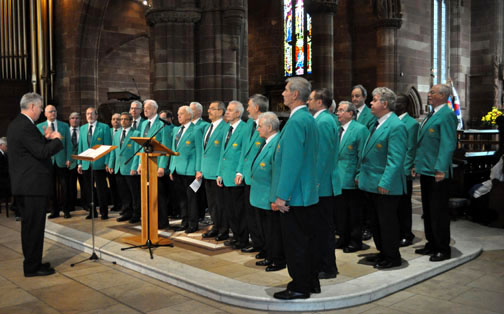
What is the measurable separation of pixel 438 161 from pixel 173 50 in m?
6.48

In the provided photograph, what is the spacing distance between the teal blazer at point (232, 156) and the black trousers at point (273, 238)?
0.92 m

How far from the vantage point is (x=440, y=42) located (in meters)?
19.4

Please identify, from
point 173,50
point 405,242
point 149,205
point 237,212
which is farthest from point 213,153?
point 173,50

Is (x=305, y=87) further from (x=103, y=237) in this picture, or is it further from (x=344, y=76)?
(x=344, y=76)

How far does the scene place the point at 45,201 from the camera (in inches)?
193

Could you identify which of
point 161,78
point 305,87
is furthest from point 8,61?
point 305,87

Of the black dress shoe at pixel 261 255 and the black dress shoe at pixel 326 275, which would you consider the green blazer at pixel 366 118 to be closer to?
the black dress shoe at pixel 261 255

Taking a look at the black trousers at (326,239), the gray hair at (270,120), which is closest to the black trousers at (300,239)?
the black trousers at (326,239)

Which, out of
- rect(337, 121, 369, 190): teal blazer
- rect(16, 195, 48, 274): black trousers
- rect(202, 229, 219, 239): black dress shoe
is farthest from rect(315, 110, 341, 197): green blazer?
rect(16, 195, 48, 274): black trousers

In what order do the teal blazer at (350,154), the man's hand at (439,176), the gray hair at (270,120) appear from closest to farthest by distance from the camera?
the gray hair at (270,120), the man's hand at (439,176), the teal blazer at (350,154)

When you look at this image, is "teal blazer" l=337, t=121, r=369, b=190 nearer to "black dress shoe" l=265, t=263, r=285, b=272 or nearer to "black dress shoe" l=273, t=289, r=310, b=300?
"black dress shoe" l=265, t=263, r=285, b=272

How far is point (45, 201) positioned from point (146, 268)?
1.16 m

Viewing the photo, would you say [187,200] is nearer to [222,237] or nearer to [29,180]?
[222,237]

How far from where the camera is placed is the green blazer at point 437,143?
476 centimetres
